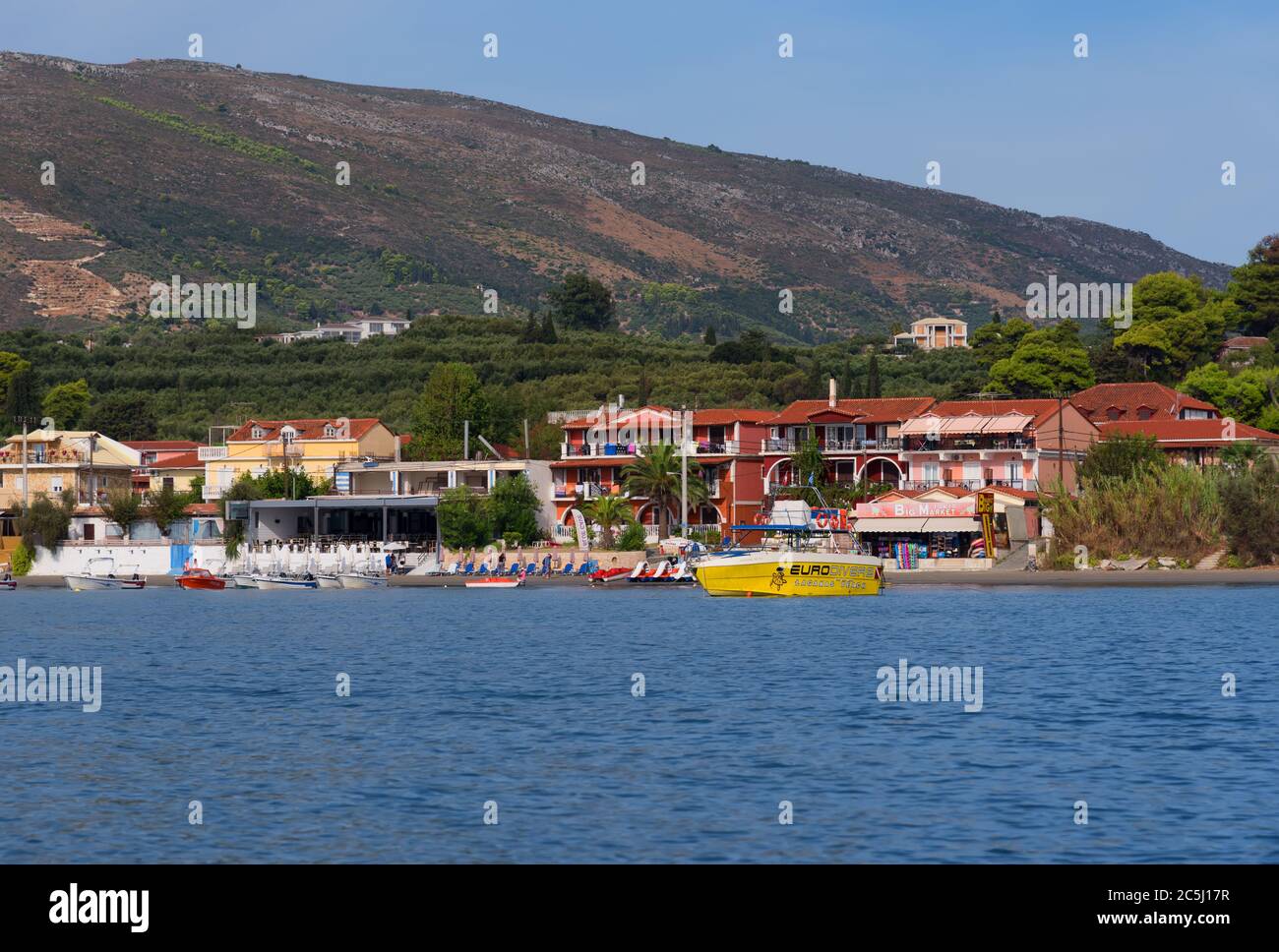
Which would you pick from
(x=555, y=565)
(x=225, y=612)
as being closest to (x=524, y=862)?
(x=225, y=612)

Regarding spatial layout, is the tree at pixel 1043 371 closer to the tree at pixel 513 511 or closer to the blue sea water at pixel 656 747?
the tree at pixel 513 511

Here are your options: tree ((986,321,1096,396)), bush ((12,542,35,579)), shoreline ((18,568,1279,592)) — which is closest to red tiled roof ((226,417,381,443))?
bush ((12,542,35,579))

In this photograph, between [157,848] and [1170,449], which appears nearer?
[157,848]

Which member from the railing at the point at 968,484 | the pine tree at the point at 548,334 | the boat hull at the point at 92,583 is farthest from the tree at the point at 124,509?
the pine tree at the point at 548,334

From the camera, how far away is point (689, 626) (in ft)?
205

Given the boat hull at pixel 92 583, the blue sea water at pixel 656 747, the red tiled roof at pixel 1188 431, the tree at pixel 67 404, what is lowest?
the blue sea water at pixel 656 747

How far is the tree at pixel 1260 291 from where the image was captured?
144250 millimetres

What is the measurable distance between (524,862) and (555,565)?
7830 centimetres

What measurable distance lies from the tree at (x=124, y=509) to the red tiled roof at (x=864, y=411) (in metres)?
38.8

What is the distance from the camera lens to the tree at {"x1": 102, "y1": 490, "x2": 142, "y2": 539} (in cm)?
11100

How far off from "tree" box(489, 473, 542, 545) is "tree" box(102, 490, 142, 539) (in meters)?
23.4

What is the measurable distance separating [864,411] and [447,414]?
27.3 metres

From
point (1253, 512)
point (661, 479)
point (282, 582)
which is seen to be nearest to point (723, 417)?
point (661, 479)
